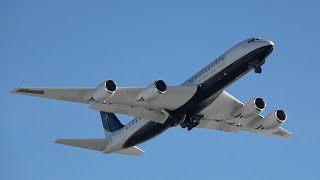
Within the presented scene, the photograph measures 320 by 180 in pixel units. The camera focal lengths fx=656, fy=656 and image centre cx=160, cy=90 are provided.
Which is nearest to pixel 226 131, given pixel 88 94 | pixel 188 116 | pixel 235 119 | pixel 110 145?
pixel 235 119

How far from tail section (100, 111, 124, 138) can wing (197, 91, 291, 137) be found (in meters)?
8.49

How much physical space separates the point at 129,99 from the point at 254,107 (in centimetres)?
1155

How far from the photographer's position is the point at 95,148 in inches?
2409

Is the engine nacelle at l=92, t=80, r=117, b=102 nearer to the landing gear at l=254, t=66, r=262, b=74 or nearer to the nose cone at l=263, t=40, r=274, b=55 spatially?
the landing gear at l=254, t=66, r=262, b=74

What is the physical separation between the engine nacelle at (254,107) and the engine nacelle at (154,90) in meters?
9.76

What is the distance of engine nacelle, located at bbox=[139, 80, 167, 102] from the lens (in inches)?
2032

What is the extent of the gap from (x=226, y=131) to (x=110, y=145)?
1107 centimetres

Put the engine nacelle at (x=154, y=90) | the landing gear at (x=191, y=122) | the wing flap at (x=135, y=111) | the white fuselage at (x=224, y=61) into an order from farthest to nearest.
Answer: the landing gear at (x=191, y=122), the wing flap at (x=135, y=111), the white fuselage at (x=224, y=61), the engine nacelle at (x=154, y=90)

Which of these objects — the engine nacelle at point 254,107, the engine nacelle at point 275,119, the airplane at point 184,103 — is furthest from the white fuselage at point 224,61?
the engine nacelle at point 275,119

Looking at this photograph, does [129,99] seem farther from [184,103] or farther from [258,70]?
[258,70]

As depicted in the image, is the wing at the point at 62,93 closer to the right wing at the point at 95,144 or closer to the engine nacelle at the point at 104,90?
the engine nacelle at the point at 104,90

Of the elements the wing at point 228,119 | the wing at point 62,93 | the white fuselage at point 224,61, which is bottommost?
the wing at point 62,93

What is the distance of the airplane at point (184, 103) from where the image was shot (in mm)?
51969

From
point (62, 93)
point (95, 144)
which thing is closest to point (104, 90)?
point (62, 93)
